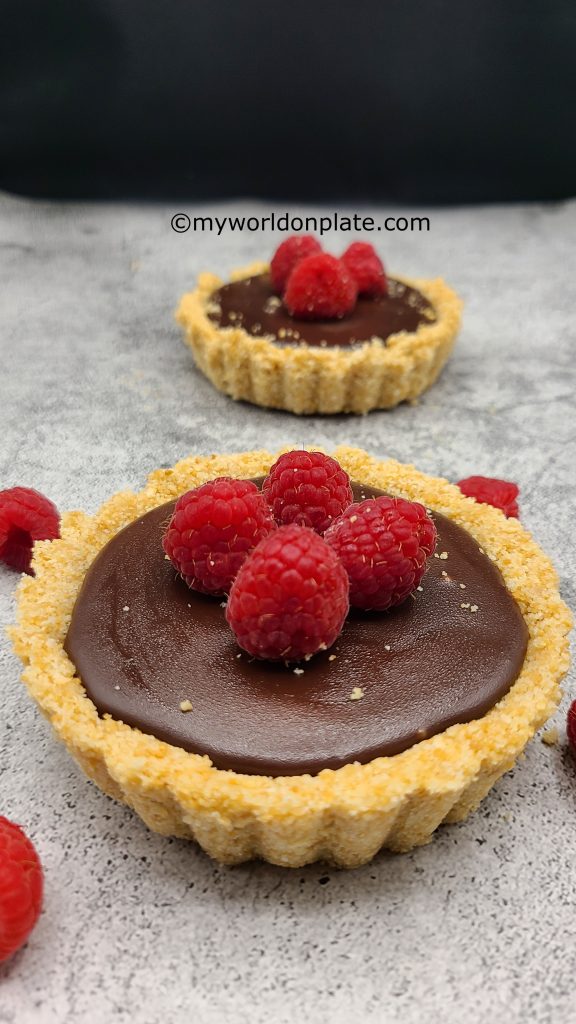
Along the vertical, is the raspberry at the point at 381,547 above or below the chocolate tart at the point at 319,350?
above

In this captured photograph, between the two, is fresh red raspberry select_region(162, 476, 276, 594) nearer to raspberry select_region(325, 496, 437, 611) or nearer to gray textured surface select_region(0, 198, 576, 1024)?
raspberry select_region(325, 496, 437, 611)

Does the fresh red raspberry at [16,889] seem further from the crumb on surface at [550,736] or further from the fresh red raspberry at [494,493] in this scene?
the fresh red raspberry at [494,493]

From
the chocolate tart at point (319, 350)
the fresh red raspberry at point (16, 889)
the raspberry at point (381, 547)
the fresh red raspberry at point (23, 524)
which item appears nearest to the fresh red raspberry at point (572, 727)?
the raspberry at point (381, 547)

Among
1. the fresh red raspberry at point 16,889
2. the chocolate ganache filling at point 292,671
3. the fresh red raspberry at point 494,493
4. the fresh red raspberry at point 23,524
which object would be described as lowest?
the fresh red raspberry at point 23,524

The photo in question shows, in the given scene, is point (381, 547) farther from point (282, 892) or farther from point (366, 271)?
point (366, 271)

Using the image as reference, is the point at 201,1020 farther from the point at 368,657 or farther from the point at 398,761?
the point at 368,657

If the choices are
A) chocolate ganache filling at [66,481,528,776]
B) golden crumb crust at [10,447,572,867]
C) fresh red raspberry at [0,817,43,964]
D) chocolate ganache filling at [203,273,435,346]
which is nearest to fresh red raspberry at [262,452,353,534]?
chocolate ganache filling at [66,481,528,776]
